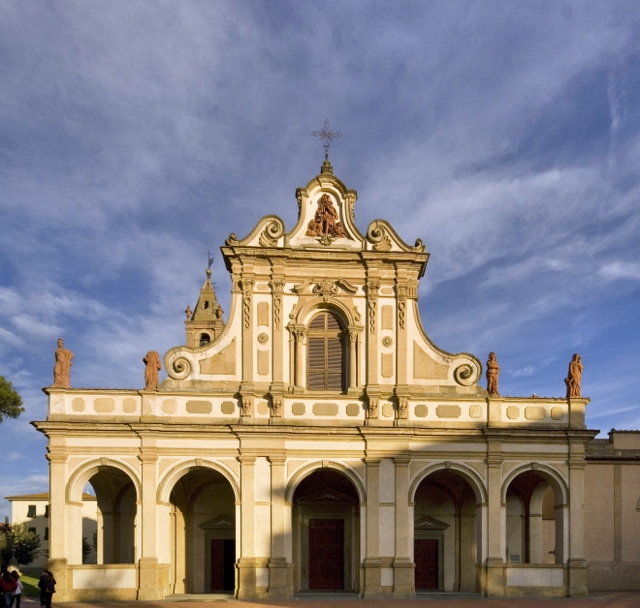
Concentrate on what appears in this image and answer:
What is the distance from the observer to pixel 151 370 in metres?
24.3

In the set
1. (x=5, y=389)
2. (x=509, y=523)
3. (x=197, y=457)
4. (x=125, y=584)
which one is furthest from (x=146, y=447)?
(x=509, y=523)

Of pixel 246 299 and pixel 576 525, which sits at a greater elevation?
pixel 246 299

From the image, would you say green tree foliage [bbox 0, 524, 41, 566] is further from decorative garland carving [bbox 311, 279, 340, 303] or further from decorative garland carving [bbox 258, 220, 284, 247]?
decorative garland carving [bbox 311, 279, 340, 303]

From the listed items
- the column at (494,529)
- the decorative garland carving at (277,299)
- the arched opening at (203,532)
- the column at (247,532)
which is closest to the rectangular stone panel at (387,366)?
the decorative garland carving at (277,299)

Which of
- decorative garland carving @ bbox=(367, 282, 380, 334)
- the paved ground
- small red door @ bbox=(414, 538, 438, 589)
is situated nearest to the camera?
the paved ground

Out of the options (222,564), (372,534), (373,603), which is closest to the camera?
(373,603)

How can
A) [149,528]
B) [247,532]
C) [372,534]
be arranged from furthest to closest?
1. [372,534]
2. [247,532]
3. [149,528]

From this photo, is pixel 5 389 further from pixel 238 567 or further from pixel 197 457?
pixel 238 567

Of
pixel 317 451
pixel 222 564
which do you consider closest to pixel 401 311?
pixel 317 451

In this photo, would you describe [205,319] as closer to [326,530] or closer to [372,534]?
[326,530]

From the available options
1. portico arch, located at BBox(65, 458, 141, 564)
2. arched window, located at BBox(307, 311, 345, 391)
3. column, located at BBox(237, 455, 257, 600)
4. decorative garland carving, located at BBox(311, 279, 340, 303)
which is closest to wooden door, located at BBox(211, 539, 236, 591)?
portico arch, located at BBox(65, 458, 141, 564)

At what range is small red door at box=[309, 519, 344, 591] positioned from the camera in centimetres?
2561

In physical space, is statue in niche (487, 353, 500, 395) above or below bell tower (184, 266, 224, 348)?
below

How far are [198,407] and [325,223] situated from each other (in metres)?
7.63
